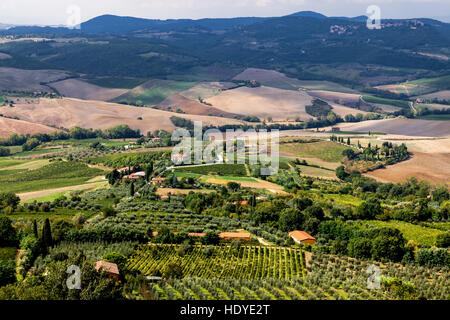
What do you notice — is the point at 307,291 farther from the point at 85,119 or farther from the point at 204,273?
the point at 85,119

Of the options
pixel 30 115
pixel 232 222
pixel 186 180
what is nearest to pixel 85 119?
pixel 30 115

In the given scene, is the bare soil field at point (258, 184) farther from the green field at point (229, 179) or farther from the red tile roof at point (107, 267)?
the red tile roof at point (107, 267)

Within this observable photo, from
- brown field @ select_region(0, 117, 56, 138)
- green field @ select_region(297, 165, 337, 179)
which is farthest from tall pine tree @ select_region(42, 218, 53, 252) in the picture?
brown field @ select_region(0, 117, 56, 138)

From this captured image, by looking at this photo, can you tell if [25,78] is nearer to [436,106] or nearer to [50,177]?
[50,177]

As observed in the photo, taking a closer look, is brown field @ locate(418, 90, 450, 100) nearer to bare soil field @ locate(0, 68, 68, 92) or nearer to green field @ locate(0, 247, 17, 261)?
bare soil field @ locate(0, 68, 68, 92)

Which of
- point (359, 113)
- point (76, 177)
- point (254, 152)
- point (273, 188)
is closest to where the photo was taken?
point (273, 188)
